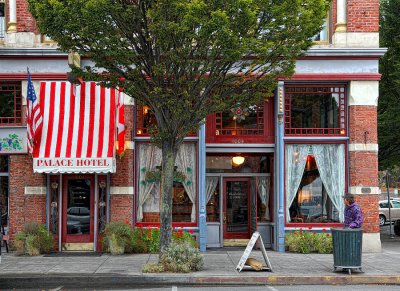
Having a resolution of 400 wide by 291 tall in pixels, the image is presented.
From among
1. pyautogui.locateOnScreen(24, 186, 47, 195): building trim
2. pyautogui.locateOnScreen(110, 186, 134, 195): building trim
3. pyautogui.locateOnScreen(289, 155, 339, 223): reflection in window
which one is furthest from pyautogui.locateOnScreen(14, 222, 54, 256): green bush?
pyautogui.locateOnScreen(289, 155, 339, 223): reflection in window

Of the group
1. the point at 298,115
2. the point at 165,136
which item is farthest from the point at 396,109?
the point at 165,136

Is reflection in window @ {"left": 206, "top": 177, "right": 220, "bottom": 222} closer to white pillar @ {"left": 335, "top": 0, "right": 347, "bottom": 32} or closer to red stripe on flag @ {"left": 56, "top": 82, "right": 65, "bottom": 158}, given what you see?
red stripe on flag @ {"left": 56, "top": 82, "right": 65, "bottom": 158}

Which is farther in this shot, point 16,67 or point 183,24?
point 16,67

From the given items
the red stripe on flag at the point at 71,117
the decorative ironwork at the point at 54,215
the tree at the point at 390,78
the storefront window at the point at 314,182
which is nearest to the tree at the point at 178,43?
the red stripe on flag at the point at 71,117

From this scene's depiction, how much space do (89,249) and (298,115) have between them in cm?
717

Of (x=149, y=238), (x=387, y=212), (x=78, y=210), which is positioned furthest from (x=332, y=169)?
(x=387, y=212)

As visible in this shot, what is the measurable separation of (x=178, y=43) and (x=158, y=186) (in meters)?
5.94

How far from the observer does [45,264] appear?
1397cm

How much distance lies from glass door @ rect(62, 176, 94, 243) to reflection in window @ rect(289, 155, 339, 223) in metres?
5.85

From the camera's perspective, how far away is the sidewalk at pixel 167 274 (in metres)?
12.1

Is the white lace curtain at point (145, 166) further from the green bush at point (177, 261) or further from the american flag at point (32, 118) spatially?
the green bush at point (177, 261)

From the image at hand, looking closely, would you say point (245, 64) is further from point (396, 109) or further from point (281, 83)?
point (396, 109)

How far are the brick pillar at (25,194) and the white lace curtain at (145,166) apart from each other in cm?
272

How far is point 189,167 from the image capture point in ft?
55.6
